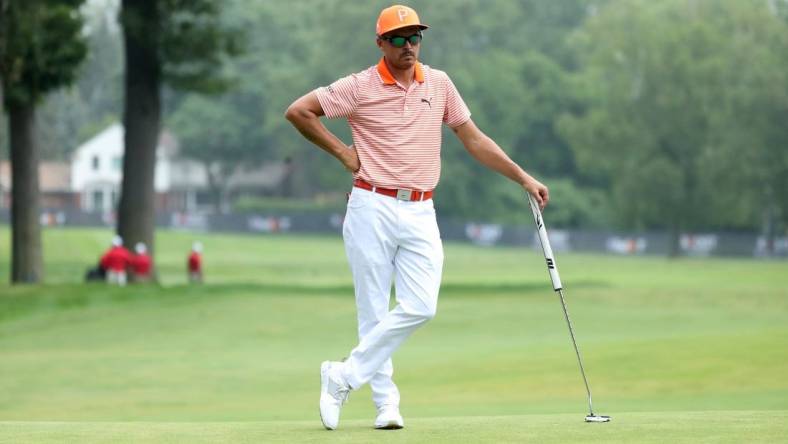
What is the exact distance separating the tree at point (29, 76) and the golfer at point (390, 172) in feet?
71.6

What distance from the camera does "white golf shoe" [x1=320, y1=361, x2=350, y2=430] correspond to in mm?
8586

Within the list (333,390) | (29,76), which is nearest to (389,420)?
(333,390)

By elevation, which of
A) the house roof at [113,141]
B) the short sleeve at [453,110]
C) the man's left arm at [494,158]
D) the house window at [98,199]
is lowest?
the house window at [98,199]

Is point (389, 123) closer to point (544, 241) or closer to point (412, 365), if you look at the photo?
point (544, 241)

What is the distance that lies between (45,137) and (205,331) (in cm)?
11085

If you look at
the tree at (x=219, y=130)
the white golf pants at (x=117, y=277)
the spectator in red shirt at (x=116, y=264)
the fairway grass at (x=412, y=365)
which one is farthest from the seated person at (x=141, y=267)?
→ the tree at (x=219, y=130)

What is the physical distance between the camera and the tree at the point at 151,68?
35.6 m

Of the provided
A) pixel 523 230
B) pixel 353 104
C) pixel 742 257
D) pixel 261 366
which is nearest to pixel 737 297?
pixel 261 366

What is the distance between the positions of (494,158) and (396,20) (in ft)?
3.40

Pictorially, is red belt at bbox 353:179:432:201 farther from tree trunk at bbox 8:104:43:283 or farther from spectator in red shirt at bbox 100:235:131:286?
tree trunk at bbox 8:104:43:283

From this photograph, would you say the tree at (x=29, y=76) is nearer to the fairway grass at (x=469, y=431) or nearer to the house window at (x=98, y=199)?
the fairway grass at (x=469, y=431)

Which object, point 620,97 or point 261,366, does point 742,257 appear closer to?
point 620,97

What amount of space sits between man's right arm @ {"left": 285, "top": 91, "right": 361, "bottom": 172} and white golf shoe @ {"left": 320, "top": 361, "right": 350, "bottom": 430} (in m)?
1.10

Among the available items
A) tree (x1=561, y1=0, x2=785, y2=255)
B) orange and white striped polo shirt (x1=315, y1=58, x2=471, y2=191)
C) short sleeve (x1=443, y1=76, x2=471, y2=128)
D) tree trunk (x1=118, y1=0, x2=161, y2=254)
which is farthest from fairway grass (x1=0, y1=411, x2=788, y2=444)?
tree (x1=561, y1=0, x2=785, y2=255)
